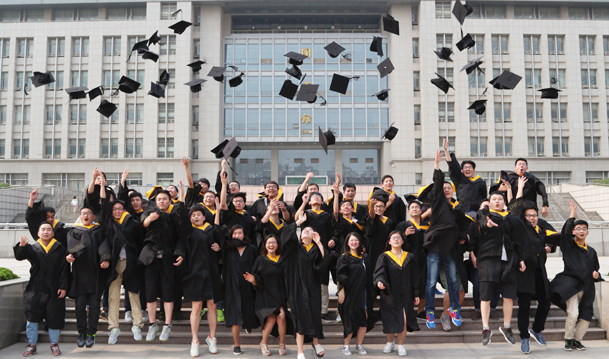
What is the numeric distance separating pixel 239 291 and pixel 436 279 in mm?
2788

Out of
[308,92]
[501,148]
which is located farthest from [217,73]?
[501,148]

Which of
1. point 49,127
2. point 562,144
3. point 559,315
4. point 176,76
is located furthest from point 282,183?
point 559,315

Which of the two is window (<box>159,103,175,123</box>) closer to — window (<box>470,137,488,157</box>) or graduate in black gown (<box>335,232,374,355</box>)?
window (<box>470,137,488,157</box>)

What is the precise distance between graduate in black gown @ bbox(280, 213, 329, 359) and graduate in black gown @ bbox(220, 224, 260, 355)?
58 cm

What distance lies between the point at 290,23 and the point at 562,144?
82.9 feet

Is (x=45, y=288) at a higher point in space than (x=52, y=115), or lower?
lower

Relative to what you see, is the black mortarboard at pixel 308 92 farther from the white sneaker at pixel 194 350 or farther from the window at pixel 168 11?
the window at pixel 168 11

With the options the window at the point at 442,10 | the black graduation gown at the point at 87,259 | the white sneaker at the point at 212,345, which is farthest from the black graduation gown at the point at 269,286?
the window at the point at 442,10

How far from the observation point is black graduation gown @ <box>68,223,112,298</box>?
20.4ft

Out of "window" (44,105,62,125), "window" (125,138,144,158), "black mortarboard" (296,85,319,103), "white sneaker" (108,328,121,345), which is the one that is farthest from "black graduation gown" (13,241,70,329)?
"window" (44,105,62,125)

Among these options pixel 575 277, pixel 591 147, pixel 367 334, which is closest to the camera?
pixel 575 277

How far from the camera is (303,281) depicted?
591cm

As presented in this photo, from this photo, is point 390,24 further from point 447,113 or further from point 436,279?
point 447,113

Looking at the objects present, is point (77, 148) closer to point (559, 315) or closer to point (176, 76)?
point (176, 76)
